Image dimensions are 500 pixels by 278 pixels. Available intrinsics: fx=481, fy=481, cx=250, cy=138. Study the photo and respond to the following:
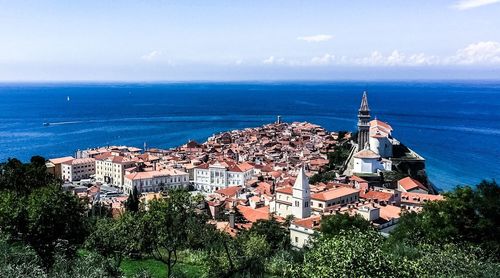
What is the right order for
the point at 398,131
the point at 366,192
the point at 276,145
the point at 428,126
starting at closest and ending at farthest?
the point at 366,192, the point at 276,145, the point at 398,131, the point at 428,126

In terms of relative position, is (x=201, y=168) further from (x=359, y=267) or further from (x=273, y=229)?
(x=359, y=267)

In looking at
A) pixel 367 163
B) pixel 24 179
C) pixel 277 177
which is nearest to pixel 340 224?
pixel 24 179

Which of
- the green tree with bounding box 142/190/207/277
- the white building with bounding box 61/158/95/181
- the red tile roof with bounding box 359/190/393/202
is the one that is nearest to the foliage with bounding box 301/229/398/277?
the green tree with bounding box 142/190/207/277

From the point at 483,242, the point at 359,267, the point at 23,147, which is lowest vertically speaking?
the point at 23,147

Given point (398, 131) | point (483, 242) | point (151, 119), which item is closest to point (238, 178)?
point (483, 242)

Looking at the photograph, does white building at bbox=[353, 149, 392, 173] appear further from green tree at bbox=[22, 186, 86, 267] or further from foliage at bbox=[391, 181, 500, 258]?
green tree at bbox=[22, 186, 86, 267]

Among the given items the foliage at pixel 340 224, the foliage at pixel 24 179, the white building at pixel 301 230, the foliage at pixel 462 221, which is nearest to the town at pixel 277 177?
the white building at pixel 301 230
